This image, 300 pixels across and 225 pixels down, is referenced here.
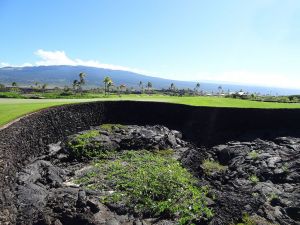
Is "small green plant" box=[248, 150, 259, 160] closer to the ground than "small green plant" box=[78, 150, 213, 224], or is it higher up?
higher up

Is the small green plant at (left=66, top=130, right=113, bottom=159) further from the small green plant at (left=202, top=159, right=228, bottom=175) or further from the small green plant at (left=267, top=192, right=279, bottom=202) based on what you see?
the small green plant at (left=267, top=192, right=279, bottom=202)

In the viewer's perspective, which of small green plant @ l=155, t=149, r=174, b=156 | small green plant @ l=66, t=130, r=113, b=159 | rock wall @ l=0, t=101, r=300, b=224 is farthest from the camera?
rock wall @ l=0, t=101, r=300, b=224

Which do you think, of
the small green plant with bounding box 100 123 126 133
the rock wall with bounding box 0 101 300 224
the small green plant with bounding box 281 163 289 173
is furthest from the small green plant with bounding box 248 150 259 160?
the small green plant with bounding box 100 123 126 133

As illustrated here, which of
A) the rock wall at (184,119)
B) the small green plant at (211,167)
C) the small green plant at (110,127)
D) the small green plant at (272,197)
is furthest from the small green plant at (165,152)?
the small green plant at (272,197)

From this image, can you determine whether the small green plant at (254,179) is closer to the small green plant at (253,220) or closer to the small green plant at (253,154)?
the small green plant at (253,154)

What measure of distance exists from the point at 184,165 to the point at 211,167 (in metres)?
2.32

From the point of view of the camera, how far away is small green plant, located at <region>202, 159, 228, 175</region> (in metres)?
29.5

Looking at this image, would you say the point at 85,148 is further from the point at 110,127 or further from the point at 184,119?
the point at 184,119

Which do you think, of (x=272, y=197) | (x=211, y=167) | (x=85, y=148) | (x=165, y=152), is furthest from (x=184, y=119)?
(x=272, y=197)

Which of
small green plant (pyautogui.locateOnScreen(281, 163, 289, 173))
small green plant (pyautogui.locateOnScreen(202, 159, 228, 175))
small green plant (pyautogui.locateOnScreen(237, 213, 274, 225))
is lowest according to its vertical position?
small green plant (pyautogui.locateOnScreen(237, 213, 274, 225))

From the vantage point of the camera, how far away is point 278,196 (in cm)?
2352

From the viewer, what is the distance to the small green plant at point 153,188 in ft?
67.5

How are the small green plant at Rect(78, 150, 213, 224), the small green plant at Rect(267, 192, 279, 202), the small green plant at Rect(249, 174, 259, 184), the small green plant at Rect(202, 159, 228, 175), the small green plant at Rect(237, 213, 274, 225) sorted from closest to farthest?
the small green plant at Rect(237, 213, 274, 225) < the small green plant at Rect(78, 150, 213, 224) < the small green plant at Rect(267, 192, 279, 202) < the small green plant at Rect(249, 174, 259, 184) < the small green plant at Rect(202, 159, 228, 175)

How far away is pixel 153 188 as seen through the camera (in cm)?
2306
